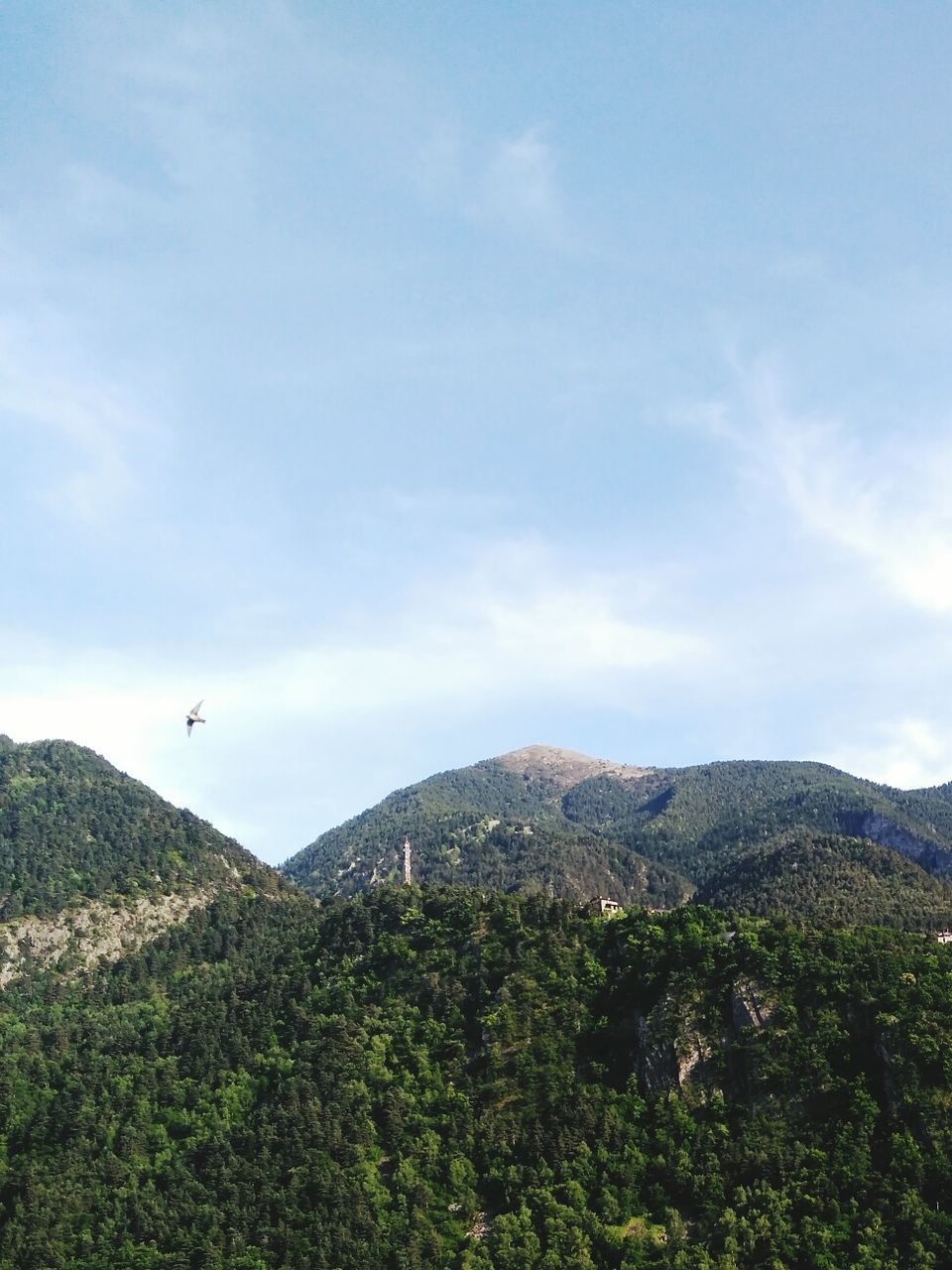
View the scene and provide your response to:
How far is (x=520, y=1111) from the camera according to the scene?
140m

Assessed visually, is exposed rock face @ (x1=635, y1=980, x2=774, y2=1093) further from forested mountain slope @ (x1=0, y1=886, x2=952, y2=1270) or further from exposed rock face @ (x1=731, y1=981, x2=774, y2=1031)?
forested mountain slope @ (x1=0, y1=886, x2=952, y2=1270)

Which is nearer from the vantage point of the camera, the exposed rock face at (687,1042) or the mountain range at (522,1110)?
the mountain range at (522,1110)

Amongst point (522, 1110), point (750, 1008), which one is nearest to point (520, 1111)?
point (522, 1110)

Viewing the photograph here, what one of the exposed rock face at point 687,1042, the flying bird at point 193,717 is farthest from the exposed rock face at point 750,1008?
the flying bird at point 193,717

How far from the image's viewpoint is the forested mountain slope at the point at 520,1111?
118m

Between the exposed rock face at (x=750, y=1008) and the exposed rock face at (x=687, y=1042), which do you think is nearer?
the exposed rock face at (x=687, y=1042)

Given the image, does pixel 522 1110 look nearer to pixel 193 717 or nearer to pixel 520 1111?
pixel 520 1111

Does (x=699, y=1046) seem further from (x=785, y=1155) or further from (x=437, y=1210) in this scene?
(x=437, y=1210)

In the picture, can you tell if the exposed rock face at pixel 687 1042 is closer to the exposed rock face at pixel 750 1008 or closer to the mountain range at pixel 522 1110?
the exposed rock face at pixel 750 1008

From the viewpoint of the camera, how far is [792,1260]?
361 feet

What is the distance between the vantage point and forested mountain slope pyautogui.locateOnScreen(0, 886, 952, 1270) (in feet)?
388

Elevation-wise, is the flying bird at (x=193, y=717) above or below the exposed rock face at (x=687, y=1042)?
above

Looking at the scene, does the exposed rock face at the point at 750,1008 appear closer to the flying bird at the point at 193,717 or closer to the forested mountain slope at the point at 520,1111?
the forested mountain slope at the point at 520,1111

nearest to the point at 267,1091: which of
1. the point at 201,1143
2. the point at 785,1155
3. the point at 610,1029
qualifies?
the point at 201,1143
